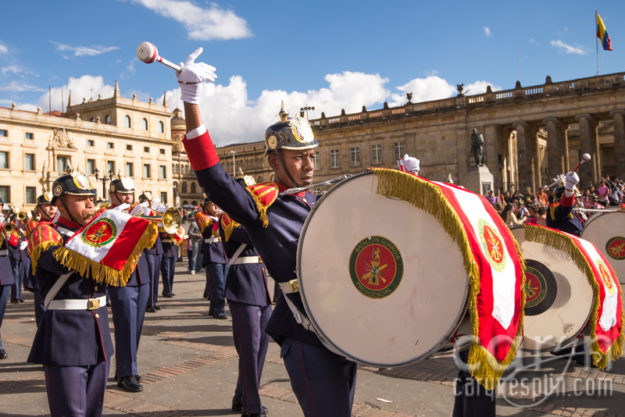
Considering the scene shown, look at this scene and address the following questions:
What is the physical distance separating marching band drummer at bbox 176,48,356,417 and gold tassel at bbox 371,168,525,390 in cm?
68

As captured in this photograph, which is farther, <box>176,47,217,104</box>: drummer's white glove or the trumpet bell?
the trumpet bell

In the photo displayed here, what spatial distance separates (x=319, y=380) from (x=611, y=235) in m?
6.43

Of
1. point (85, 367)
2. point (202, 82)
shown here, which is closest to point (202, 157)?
point (202, 82)

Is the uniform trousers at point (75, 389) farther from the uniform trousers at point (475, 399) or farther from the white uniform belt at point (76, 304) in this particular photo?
the uniform trousers at point (475, 399)

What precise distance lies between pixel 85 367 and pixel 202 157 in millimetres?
1853

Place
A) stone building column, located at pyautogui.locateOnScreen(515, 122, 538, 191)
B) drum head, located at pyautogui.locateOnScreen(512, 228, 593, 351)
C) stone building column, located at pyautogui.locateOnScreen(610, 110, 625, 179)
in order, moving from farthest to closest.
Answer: stone building column, located at pyautogui.locateOnScreen(515, 122, 538, 191)
stone building column, located at pyautogui.locateOnScreen(610, 110, 625, 179)
drum head, located at pyautogui.locateOnScreen(512, 228, 593, 351)

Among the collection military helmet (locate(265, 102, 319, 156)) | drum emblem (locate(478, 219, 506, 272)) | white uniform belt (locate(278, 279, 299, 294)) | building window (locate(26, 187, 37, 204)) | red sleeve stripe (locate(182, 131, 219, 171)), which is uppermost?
building window (locate(26, 187, 37, 204))

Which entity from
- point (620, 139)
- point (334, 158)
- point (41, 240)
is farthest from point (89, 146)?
point (41, 240)

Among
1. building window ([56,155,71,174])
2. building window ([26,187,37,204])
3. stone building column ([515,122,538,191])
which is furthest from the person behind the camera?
building window ([56,155,71,174])

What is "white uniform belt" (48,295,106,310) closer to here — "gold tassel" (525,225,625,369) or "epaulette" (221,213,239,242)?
"epaulette" (221,213,239,242)

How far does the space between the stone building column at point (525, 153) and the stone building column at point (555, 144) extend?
5.03ft

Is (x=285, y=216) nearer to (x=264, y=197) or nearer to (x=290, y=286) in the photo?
(x=264, y=197)

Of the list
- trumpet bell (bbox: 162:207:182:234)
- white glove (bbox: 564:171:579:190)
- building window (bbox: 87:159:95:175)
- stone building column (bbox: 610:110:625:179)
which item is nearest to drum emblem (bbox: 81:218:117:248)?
trumpet bell (bbox: 162:207:182:234)

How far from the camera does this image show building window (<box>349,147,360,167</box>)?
5050 centimetres
